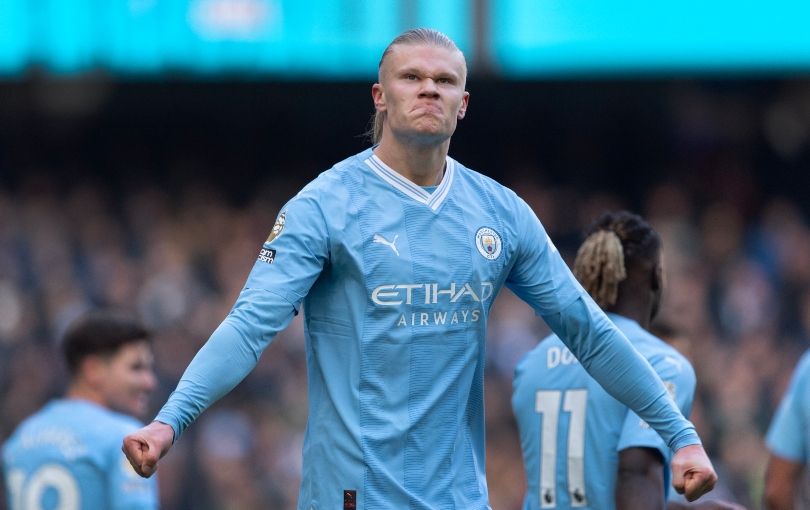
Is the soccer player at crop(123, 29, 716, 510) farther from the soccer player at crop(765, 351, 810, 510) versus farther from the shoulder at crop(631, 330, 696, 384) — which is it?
the soccer player at crop(765, 351, 810, 510)

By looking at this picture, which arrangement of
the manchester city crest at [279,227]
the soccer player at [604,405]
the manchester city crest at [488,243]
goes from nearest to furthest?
the manchester city crest at [279,227], the manchester city crest at [488,243], the soccer player at [604,405]

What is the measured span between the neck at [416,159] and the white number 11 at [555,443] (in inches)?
45.7

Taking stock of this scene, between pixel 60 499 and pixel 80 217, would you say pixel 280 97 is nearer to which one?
pixel 80 217

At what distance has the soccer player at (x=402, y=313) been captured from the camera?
385 cm

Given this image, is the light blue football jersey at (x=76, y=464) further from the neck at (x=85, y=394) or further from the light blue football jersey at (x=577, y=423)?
the light blue football jersey at (x=577, y=423)

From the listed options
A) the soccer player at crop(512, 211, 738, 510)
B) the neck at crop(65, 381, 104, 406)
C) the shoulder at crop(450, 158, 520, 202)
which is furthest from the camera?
the neck at crop(65, 381, 104, 406)

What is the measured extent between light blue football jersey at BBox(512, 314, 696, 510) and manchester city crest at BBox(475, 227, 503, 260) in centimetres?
96

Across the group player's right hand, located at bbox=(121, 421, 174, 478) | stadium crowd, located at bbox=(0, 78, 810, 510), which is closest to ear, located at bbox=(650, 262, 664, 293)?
player's right hand, located at bbox=(121, 421, 174, 478)

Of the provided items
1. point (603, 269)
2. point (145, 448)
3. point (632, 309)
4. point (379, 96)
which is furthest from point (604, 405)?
point (145, 448)

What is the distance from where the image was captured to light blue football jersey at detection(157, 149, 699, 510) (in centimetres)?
385

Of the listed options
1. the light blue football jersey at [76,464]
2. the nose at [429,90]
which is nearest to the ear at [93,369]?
the light blue football jersey at [76,464]

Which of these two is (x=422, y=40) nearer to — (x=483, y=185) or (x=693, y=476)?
(x=483, y=185)

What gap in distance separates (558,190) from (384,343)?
11.0 metres

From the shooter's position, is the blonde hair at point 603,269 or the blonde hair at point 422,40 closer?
the blonde hair at point 422,40
